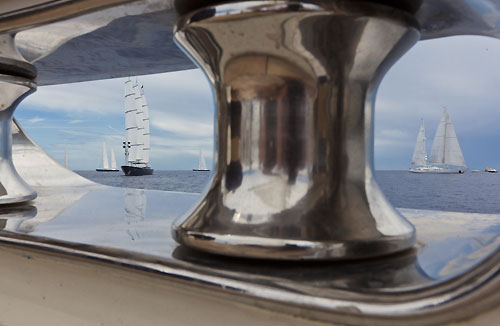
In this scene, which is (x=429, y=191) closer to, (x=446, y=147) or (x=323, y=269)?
(x=446, y=147)

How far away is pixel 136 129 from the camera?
13258mm

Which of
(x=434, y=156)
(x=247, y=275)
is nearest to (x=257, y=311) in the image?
(x=247, y=275)

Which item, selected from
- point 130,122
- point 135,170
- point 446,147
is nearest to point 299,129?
point 130,122

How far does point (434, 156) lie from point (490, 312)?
48.2ft

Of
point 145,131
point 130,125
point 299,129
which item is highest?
point 130,125

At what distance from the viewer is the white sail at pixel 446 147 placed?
12781 mm

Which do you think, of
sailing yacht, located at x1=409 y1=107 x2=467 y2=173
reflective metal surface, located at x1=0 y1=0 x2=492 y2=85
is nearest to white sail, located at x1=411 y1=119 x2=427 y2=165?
sailing yacht, located at x1=409 y1=107 x2=467 y2=173

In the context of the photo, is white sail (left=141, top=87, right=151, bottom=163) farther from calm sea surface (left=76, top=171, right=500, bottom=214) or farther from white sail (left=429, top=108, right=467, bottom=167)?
white sail (left=429, top=108, right=467, bottom=167)

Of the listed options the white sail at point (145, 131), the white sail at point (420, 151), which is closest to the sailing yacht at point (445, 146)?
the white sail at point (420, 151)

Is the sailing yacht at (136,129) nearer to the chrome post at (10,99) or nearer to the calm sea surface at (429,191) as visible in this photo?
the calm sea surface at (429,191)

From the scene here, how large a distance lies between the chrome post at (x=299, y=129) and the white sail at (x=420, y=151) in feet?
47.8

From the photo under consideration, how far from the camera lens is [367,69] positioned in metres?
0.24

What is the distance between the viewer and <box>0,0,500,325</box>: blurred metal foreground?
0.16 m

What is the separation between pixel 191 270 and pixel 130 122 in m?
13.4
